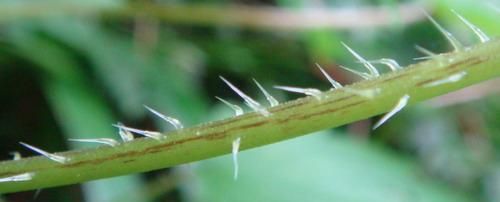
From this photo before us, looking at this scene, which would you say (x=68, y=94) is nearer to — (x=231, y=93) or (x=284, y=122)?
(x=231, y=93)

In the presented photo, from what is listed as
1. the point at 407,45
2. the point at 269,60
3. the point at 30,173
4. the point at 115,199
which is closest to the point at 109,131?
the point at 115,199

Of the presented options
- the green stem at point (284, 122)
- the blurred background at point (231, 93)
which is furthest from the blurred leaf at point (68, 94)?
the green stem at point (284, 122)

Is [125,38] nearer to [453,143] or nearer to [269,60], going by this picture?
[269,60]

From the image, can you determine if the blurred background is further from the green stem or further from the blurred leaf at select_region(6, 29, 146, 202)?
the green stem

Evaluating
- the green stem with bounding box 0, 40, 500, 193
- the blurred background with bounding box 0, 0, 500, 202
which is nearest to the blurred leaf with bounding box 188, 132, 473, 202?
the blurred background with bounding box 0, 0, 500, 202

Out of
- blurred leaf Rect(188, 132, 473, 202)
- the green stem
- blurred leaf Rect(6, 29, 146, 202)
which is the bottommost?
the green stem

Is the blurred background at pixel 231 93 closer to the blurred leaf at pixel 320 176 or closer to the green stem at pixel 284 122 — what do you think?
the blurred leaf at pixel 320 176
